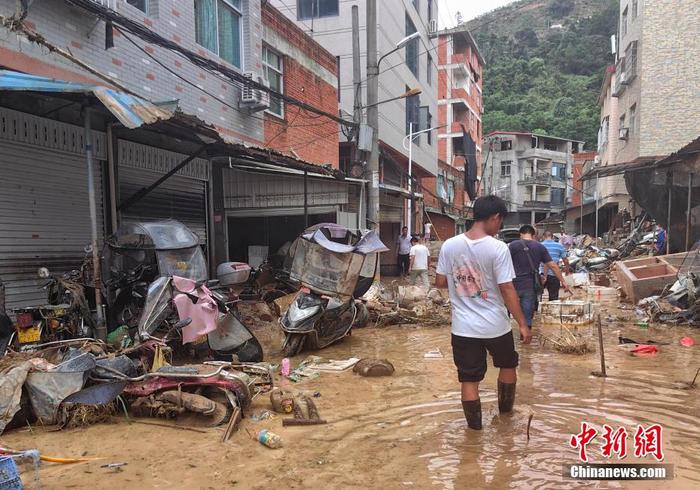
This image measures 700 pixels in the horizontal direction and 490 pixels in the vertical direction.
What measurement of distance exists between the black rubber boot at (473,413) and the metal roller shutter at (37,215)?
20.2ft

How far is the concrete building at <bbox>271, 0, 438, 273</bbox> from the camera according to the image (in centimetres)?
1955

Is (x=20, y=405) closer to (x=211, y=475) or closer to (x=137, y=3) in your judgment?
(x=211, y=475)

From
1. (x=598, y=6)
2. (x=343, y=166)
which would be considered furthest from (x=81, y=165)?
(x=598, y=6)

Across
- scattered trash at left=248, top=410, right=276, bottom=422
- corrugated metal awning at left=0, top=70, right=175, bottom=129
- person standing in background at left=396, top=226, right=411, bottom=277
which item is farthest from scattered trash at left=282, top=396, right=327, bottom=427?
person standing in background at left=396, top=226, right=411, bottom=277

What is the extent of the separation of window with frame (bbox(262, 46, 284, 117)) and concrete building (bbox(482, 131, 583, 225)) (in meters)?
43.9

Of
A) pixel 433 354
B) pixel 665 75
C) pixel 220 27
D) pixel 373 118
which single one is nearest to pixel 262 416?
pixel 433 354

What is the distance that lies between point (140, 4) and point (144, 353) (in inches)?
274

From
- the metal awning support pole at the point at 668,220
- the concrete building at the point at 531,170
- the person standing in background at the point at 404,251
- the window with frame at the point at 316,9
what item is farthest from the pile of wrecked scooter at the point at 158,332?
the concrete building at the point at 531,170

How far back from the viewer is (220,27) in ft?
37.4

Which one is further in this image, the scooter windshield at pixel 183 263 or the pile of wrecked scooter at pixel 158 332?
the scooter windshield at pixel 183 263

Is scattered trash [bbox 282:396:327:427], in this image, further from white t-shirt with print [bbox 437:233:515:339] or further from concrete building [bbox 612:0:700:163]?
concrete building [bbox 612:0:700:163]

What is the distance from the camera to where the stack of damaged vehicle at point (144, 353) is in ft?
13.6

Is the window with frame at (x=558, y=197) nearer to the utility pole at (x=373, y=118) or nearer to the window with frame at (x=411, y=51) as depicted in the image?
the window with frame at (x=411, y=51)

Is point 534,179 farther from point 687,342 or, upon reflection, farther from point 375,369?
point 375,369
